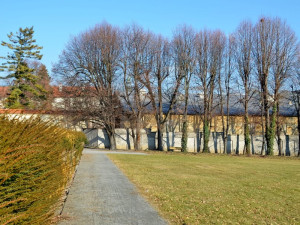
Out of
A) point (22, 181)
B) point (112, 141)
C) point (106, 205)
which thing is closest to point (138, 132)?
point (112, 141)

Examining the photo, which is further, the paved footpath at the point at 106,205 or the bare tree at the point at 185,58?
the bare tree at the point at 185,58

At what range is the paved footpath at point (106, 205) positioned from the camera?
7.30 meters

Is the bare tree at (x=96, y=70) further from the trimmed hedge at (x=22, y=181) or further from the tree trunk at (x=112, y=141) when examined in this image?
the trimmed hedge at (x=22, y=181)

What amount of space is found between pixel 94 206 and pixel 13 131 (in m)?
4.86

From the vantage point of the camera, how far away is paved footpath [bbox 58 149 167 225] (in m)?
7.30

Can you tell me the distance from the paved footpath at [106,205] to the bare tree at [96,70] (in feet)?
93.4

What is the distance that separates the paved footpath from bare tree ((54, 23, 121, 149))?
28466mm

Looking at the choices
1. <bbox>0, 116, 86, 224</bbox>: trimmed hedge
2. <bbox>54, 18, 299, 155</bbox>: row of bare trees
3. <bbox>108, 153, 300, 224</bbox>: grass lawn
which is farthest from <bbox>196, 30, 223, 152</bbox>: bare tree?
<bbox>0, 116, 86, 224</bbox>: trimmed hedge

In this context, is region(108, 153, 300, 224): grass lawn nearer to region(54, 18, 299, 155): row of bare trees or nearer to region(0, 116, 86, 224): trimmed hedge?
region(0, 116, 86, 224): trimmed hedge

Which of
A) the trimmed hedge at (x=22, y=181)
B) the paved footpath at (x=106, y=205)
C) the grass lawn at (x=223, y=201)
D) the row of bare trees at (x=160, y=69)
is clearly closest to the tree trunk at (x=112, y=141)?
the row of bare trees at (x=160, y=69)

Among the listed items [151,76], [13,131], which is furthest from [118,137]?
[13,131]

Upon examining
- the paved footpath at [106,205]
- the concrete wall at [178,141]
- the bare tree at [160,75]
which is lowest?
the paved footpath at [106,205]

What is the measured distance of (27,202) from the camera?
397cm

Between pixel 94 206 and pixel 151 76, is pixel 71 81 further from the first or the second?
pixel 94 206
